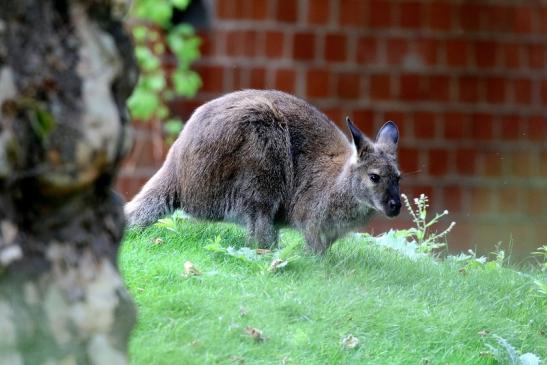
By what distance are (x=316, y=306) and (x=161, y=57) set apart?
4.47m

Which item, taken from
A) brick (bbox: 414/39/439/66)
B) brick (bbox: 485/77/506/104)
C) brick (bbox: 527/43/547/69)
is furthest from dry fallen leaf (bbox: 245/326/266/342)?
brick (bbox: 527/43/547/69)

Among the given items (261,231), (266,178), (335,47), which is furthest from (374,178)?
(335,47)

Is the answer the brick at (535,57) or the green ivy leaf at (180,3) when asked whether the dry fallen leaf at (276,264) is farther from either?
the brick at (535,57)

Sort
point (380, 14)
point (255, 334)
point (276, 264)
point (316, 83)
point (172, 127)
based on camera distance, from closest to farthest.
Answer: point (255, 334), point (276, 264), point (172, 127), point (316, 83), point (380, 14)

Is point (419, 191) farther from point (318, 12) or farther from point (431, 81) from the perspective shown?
point (318, 12)

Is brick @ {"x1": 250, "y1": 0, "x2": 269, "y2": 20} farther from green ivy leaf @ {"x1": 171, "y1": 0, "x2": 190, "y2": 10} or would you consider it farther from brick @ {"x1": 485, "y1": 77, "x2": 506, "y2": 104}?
brick @ {"x1": 485, "y1": 77, "x2": 506, "y2": 104}

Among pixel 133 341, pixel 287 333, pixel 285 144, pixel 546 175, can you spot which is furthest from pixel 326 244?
pixel 546 175

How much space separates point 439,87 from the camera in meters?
10.4

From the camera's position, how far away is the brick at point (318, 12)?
10070 millimetres

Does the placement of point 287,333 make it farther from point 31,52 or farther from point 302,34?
point 302,34

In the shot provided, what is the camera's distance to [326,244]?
7.38 meters

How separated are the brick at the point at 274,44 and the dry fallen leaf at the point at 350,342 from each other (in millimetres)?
4752

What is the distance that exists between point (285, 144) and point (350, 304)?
6.24 ft

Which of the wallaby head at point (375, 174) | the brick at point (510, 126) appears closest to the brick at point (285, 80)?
the brick at point (510, 126)
